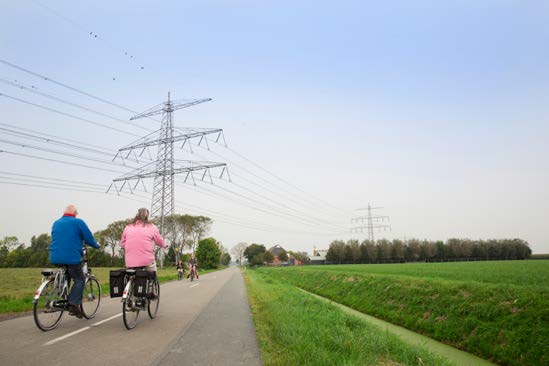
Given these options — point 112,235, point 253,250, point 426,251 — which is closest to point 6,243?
point 112,235

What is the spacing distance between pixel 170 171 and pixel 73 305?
2537 centimetres

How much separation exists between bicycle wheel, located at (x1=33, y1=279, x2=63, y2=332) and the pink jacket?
128cm

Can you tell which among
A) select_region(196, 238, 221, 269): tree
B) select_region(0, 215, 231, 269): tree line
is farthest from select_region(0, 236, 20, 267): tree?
select_region(196, 238, 221, 269): tree

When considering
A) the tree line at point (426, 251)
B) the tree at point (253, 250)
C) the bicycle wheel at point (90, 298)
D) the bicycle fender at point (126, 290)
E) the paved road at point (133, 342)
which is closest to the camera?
the paved road at point (133, 342)

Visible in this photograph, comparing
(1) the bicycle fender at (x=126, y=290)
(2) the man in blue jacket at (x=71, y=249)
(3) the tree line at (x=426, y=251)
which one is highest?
(2) the man in blue jacket at (x=71, y=249)

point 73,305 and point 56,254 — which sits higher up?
point 56,254

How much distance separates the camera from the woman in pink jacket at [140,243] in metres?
6.56

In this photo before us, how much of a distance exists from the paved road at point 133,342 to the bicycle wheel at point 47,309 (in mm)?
164

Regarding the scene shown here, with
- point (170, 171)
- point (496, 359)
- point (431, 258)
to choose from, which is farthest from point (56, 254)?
point (431, 258)

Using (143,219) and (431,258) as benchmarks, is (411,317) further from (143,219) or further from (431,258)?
(431,258)

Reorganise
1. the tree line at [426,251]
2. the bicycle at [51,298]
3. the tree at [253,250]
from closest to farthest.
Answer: the bicycle at [51,298], the tree line at [426,251], the tree at [253,250]

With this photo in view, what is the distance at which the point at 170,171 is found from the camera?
30.5m

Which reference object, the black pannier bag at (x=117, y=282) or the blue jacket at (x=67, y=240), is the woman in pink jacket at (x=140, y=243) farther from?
the blue jacket at (x=67, y=240)

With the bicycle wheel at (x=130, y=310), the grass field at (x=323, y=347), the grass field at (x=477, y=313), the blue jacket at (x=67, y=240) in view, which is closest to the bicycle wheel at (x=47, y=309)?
the blue jacket at (x=67, y=240)
